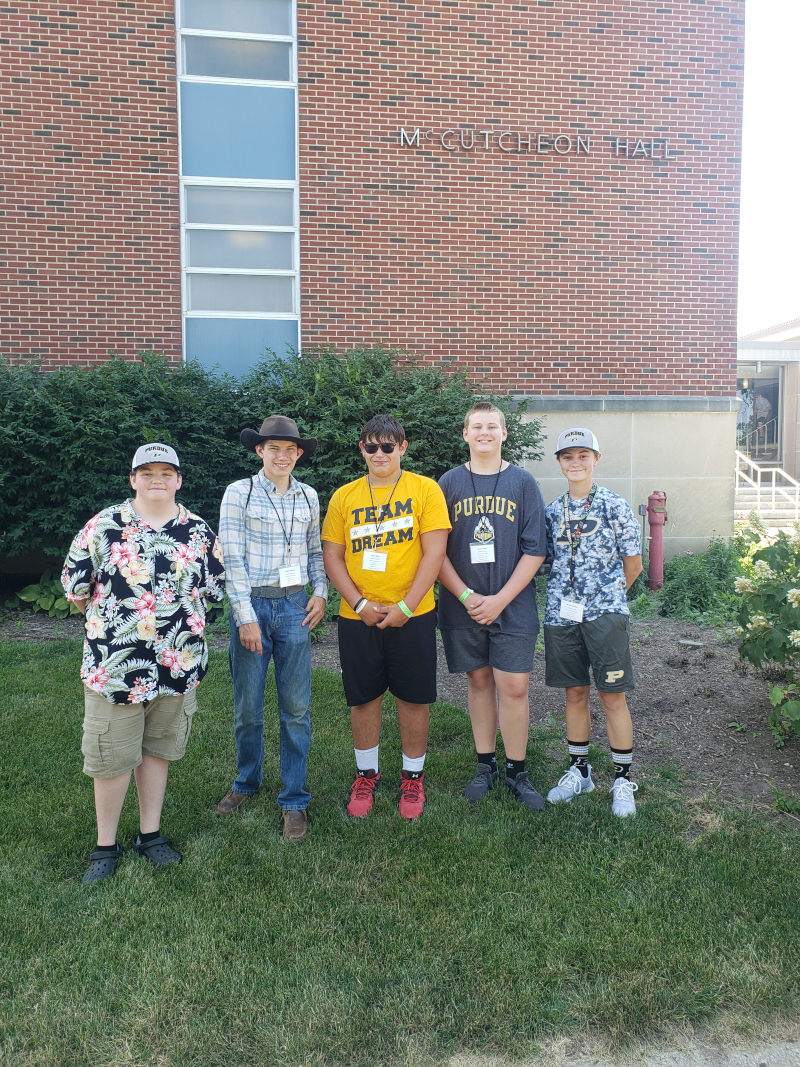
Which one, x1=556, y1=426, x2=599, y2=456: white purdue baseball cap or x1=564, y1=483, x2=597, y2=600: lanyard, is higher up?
x1=556, y1=426, x2=599, y2=456: white purdue baseball cap

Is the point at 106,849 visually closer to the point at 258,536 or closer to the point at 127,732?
the point at 127,732

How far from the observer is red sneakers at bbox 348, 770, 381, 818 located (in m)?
3.60

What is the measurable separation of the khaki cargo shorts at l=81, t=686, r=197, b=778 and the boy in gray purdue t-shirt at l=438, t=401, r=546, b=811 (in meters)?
1.39

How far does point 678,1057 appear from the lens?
7.18 feet

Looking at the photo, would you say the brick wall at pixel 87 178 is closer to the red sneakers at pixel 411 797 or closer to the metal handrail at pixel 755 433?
the red sneakers at pixel 411 797

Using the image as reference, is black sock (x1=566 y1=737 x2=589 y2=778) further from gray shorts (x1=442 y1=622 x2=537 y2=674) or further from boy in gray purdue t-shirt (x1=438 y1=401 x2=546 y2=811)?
gray shorts (x1=442 y1=622 x2=537 y2=674)

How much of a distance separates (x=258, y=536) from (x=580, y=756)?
6.58 feet

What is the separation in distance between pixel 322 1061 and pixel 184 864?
1.25 m

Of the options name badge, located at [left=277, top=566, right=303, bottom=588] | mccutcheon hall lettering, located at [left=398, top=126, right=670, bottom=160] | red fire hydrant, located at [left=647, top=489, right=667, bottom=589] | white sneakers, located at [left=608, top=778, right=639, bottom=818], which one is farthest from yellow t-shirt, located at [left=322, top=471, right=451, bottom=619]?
mccutcheon hall lettering, located at [left=398, top=126, right=670, bottom=160]

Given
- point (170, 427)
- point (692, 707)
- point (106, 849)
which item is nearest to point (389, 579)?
point (106, 849)

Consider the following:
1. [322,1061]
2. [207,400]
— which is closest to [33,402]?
[207,400]

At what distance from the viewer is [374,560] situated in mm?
3467

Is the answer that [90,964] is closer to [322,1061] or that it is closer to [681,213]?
[322,1061]

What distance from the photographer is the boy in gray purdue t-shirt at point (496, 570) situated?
11.9ft
